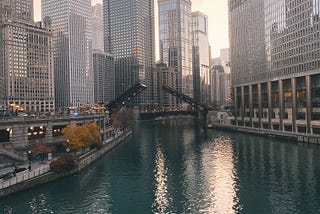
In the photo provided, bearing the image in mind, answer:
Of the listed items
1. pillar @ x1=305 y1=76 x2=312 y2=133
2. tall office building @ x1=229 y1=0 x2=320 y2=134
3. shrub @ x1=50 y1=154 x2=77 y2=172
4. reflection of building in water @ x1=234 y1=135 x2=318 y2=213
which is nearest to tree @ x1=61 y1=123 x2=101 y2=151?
shrub @ x1=50 y1=154 x2=77 y2=172

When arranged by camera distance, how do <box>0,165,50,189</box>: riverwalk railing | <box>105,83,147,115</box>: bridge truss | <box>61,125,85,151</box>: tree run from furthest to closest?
<box>105,83,147,115</box>: bridge truss, <box>61,125,85,151</box>: tree, <box>0,165,50,189</box>: riverwalk railing

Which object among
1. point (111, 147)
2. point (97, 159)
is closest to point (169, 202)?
point (97, 159)

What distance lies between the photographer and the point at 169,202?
47.1m

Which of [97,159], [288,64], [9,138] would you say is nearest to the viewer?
[9,138]

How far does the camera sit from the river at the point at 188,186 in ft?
148

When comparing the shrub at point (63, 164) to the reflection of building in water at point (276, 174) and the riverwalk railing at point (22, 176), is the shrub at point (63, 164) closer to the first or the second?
the riverwalk railing at point (22, 176)

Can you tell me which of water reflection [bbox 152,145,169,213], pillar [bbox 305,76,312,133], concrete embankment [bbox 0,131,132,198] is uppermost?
pillar [bbox 305,76,312,133]

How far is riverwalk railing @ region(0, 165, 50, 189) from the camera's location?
1914 inches

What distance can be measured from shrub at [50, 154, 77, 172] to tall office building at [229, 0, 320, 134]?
72004 mm

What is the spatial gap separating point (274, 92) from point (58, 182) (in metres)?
94.3

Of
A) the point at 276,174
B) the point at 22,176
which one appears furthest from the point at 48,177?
the point at 276,174

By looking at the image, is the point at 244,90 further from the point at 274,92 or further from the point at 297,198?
the point at 297,198

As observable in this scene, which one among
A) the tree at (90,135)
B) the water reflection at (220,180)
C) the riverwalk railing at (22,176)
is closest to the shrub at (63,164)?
the riverwalk railing at (22,176)

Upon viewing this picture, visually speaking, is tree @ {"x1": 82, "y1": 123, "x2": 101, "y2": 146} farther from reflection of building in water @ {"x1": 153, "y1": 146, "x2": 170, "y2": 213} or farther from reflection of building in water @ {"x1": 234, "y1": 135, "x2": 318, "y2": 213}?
reflection of building in water @ {"x1": 234, "y1": 135, "x2": 318, "y2": 213}
